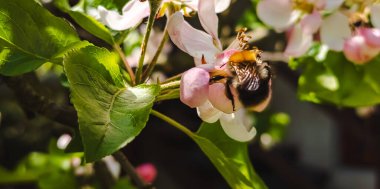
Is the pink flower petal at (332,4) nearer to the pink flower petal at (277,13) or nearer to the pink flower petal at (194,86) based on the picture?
the pink flower petal at (277,13)

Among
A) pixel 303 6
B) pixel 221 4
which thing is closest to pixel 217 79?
pixel 221 4

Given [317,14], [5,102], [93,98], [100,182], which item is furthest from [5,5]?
[5,102]

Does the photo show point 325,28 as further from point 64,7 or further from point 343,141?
point 343,141

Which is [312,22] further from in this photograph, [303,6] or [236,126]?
[236,126]

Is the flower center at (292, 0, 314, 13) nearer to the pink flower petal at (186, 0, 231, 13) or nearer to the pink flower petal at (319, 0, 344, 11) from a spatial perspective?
the pink flower petal at (319, 0, 344, 11)

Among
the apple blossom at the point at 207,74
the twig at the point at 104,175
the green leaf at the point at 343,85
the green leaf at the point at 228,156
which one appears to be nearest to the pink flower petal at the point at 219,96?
the apple blossom at the point at 207,74

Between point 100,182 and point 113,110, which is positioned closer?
point 113,110
